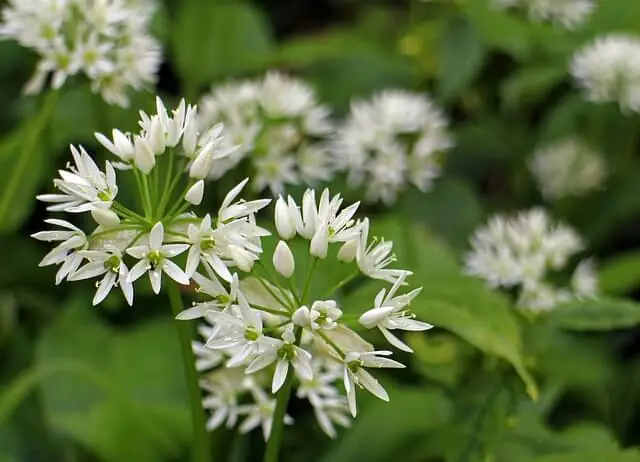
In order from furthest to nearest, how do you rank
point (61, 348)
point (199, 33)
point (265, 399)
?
1. point (199, 33)
2. point (61, 348)
3. point (265, 399)

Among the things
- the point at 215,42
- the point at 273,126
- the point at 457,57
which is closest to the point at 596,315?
the point at 273,126

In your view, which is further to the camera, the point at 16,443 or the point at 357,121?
the point at 357,121

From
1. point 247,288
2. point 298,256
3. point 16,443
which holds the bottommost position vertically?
point 16,443

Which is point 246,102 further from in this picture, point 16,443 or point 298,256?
point 16,443

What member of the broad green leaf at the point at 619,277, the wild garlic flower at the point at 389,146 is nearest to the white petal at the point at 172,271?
the wild garlic flower at the point at 389,146

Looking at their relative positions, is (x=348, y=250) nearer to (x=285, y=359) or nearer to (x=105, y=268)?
(x=285, y=359)

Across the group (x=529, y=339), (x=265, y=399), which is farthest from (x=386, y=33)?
(x=265, y=399)

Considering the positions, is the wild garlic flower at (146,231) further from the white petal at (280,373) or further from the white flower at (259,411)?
the white flower at (259,411)

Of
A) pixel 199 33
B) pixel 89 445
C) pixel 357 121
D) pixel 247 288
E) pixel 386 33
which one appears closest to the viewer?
pixel 247 288
